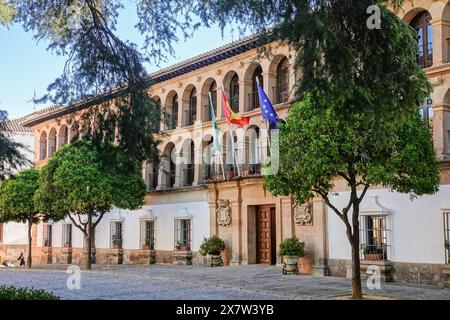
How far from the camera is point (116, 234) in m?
35.0

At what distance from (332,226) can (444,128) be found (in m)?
5.36

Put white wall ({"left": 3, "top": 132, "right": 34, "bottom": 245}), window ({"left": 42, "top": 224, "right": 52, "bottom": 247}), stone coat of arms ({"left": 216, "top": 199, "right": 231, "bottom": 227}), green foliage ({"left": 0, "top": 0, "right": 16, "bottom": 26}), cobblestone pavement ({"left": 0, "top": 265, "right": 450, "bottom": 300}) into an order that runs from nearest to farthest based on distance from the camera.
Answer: green foliage ({"left": 0, "top": 0, "right": 16, "bottom": 26}) < cobblestone pavement ({"left": 0, "top": 265, "right": 450, "bottom": 300}) < stone coat of arms ({"left": 216, "top": 199, "right": 231, "bottom": 227}) < window ({"left": 42, "top": 224, "right": 52, "bottom": 247}) < white wall ({"left": 3, "top": 132, "right": 34, "bottom": 245})

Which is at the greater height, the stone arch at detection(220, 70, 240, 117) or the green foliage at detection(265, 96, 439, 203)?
the stone arch at detection(220, 70, 240, 117)

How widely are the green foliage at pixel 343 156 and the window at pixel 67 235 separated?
2643 cm

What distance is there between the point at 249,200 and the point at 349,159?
38.1 ft

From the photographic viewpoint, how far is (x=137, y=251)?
32.8 m

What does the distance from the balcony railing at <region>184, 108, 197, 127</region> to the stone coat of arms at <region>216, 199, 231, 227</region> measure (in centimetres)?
558

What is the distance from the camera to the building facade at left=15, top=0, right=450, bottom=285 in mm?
19328

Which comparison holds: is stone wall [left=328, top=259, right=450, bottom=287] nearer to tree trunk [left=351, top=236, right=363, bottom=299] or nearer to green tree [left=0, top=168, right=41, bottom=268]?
tree trunk [left=351, top=236, right=363, bottom=299]

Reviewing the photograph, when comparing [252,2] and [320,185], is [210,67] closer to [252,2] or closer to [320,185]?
[320,185]

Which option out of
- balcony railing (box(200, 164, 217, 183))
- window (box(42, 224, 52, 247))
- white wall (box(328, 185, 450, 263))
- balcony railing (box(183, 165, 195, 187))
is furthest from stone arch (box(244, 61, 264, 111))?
window (box(42, 224, 52, 247))

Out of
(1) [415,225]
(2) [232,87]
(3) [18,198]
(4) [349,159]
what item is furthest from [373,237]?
(3) [18,198]

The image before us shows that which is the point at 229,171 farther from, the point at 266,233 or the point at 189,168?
the point at 189,168
